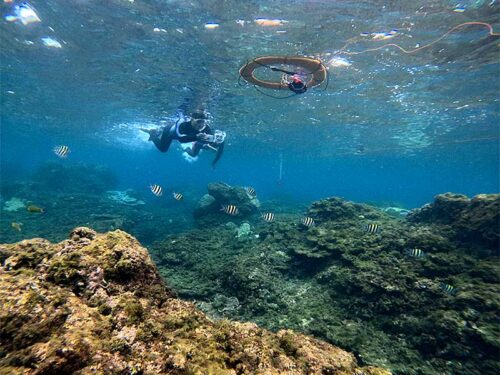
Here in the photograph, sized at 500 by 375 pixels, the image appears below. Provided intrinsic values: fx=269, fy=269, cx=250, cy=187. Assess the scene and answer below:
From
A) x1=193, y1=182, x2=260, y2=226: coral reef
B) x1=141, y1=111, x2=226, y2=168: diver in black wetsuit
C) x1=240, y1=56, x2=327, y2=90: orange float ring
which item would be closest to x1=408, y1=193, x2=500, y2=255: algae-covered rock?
x1=240, y1=56, x2=327, y2=90: orange float ring

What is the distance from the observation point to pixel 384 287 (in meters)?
6.67

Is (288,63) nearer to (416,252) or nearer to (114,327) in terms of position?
(416,252)

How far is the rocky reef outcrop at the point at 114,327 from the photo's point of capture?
193 centimetres

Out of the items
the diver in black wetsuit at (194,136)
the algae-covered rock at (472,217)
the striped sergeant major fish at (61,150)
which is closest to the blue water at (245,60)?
the diver in black wetsuit at (194,136)

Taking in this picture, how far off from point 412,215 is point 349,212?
246cm

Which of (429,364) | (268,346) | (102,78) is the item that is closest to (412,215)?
(429,364)

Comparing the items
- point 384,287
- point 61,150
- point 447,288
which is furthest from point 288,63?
point 61,150

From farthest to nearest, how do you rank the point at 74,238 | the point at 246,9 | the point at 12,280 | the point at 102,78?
the point at 102,78 < the point at 246,9 < the point at 74,238 < the point at 12,280

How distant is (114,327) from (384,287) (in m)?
6.41

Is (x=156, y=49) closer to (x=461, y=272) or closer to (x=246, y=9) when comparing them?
(x=246, y=9)

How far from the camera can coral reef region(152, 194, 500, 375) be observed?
18.0 ft

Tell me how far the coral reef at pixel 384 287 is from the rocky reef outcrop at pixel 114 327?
3.74m

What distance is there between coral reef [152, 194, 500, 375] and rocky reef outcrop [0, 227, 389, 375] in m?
3.74

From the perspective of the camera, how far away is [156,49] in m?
14.8
